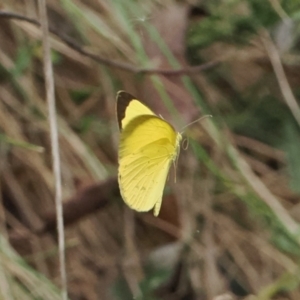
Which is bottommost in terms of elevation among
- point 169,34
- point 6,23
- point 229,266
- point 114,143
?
point 229,266

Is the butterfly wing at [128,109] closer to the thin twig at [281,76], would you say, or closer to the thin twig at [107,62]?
the thin twig at [107,62]

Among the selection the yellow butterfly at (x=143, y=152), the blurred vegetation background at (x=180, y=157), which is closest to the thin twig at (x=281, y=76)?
the blurred vegetation background at (x=180, y=157)

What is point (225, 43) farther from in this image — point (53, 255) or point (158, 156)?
point (53, 255)

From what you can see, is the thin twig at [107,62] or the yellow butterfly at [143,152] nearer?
the yellow butterfly at [143,152]

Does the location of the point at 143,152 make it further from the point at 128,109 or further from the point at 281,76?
the point at 281,76

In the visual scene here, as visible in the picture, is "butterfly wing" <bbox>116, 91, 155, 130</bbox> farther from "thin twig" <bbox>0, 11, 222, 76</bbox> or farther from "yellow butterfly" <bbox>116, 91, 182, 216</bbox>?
"thin twig" <bbox>0, 11, 222, 76</bbox>

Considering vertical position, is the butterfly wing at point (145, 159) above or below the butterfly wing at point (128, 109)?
→ below

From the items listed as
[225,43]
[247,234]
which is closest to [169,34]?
[225,43]
